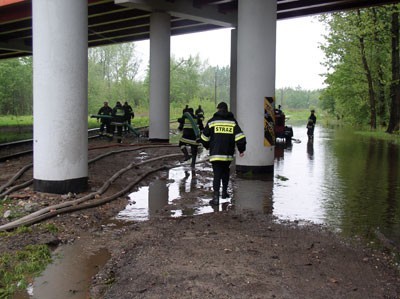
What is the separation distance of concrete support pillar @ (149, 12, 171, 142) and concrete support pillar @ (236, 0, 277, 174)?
32.5 ft

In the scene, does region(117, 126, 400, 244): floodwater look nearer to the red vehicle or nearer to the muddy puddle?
the muddy puddle

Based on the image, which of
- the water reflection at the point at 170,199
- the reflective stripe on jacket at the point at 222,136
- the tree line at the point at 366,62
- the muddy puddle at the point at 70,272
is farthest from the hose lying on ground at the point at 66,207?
the tree line at the point at 366,62

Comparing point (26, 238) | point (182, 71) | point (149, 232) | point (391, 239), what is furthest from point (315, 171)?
point (182, 71)

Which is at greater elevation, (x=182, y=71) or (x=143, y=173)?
(x=182, y=71)

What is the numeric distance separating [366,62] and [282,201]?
92.9 ft

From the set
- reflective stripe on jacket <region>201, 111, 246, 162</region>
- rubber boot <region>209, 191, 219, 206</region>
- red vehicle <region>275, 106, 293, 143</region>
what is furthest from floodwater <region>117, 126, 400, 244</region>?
red vehicle <region>275, 106, 293, 143</region>

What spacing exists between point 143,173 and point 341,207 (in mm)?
5162

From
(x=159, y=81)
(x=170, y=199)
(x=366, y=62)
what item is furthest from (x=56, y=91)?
(x=366, y=62)

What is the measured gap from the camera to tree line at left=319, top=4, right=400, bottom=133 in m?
28.7

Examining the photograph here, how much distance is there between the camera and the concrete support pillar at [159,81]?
21.3 metres

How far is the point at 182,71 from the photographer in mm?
65812

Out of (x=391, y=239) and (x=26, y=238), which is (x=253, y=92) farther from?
(x=26, y=238)

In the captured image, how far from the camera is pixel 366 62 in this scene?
111 ft

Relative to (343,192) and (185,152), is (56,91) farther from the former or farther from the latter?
(343,192)
